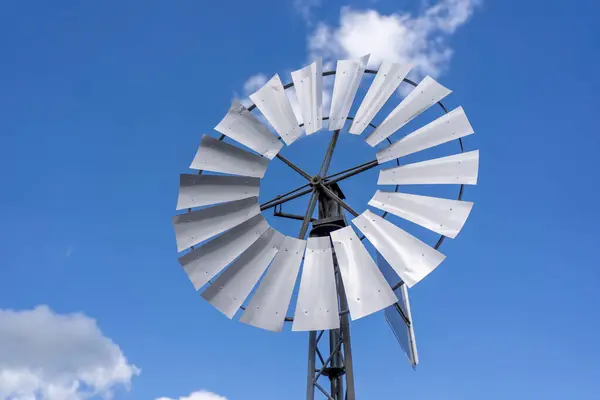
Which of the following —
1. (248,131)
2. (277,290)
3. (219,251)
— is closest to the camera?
(277,290)

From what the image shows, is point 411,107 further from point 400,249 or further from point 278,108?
point 400,249

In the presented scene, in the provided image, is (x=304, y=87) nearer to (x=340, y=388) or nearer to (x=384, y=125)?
(x=384, y=125)

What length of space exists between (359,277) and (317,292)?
56 centimetres

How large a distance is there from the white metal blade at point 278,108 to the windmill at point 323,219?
17 millimetres

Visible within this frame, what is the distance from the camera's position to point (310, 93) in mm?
9422

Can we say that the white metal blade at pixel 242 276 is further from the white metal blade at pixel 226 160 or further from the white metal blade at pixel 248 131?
Answer: the white metal blade at pixel 248 131

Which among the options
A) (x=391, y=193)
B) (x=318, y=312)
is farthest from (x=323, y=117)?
(x=318, y=312)

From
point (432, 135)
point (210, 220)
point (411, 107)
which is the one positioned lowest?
point (210, 220)

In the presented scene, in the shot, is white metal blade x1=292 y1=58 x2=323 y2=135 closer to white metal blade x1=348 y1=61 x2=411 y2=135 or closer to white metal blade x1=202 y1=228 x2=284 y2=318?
white metal blade x1=348 y1=61 x2=411 y2=135

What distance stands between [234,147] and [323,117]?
1.46 meters

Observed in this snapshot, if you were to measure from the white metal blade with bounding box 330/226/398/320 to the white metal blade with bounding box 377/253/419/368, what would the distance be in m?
1.06

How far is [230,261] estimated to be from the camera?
8102 millimetres

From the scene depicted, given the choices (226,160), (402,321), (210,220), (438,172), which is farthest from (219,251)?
(438,172)

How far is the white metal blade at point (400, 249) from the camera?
7023 millimetres
